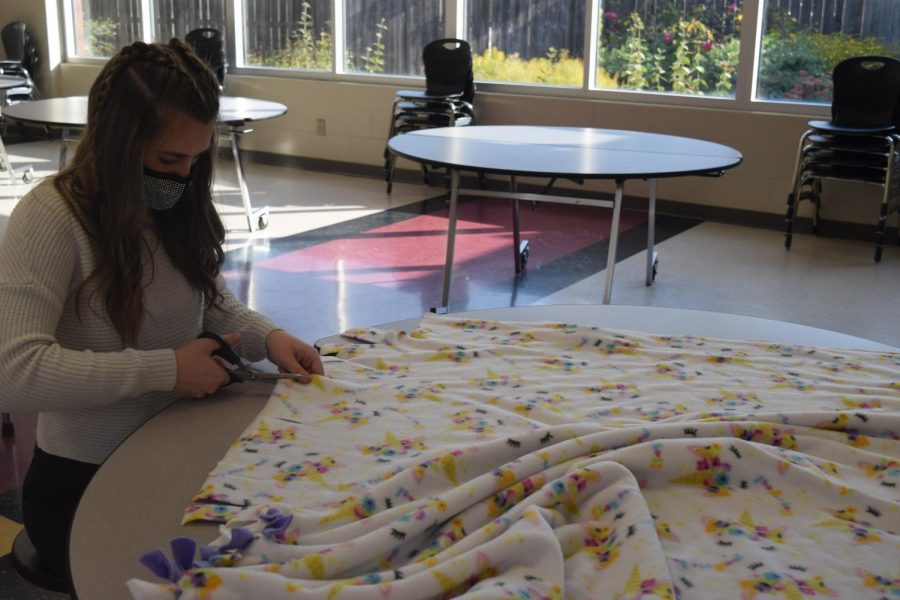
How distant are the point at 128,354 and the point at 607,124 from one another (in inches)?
206

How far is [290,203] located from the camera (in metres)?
6.30

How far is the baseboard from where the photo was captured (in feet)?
18.1

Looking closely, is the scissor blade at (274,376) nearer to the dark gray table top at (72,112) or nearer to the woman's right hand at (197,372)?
the woman's right hand at (197,372)

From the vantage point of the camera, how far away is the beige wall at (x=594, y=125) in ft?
18.5

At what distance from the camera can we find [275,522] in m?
0.96

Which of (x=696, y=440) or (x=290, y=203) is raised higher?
(x=696, y=440)

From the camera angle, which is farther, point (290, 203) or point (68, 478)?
point (290, 203)

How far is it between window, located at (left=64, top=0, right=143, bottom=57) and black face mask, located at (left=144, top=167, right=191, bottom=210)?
26.8 ft

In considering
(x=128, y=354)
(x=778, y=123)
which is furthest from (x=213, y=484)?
(x=778, y=123)

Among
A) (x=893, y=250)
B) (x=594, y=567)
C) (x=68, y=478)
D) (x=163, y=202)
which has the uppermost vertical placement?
Answer: (x=163, y=202)

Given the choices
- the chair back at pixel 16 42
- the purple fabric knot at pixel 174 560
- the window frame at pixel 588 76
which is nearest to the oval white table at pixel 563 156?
the window frame at pixel 588 76

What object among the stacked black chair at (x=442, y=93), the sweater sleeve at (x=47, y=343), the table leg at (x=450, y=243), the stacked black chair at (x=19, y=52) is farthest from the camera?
the stacked black chair at (x=19, y=52)

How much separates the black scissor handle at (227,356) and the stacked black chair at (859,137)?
4.28 meters

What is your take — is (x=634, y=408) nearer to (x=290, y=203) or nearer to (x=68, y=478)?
(x=68, y=478)
